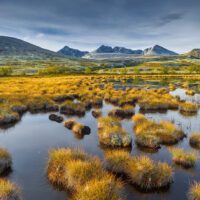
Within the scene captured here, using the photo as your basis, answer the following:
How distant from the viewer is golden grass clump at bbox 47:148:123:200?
9.64 metres

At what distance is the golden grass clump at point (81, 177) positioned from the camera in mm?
9641

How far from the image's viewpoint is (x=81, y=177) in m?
11.3

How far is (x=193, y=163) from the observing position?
14.6 metres

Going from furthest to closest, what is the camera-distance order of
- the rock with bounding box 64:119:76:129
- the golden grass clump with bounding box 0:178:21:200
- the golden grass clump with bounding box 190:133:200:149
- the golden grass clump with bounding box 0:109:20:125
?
1. the golden grass clump with bounding box 0:109:20:125
2. the rock with bounding box 64:119:76:129
3. the golden grass clump with bounding box 190:133:200:149
4. the golden grass clump with bounding box 0:178:21:200

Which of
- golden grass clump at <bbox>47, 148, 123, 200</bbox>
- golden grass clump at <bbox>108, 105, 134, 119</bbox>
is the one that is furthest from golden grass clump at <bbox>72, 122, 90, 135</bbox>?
golden grass clump at <bbox>47, 148, 123, 200</bbox>

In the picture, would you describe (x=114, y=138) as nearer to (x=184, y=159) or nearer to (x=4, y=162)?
(x=184, y=159)

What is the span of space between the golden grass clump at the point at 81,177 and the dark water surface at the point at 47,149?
1.92 ft

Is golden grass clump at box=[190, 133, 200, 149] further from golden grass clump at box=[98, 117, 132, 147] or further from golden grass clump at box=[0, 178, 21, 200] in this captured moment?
golden grass clump at box=[0, 178, 21, 200]

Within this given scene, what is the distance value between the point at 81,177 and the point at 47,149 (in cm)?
715

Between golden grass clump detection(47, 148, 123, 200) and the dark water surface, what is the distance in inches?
23.1

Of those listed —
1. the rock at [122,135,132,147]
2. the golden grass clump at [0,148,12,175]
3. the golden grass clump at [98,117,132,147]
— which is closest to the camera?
the golden grass clump at [0,148,12,175]

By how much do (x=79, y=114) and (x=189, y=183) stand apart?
19.2 m

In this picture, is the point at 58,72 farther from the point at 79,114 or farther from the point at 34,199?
the point at 34,199

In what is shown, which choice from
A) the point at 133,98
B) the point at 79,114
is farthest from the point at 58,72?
the point at 79,114
